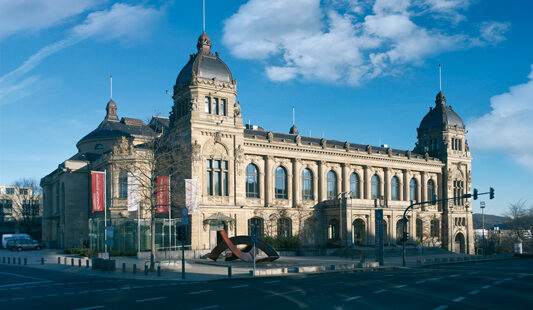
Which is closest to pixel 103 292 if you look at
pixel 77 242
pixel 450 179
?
pixel 77 242

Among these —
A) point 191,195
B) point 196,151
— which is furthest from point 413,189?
point 191,195

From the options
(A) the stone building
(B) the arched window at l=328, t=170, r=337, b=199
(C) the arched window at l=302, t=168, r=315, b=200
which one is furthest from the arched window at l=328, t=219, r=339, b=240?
(C) the arched window at l=302, t=168, r=315, b=200

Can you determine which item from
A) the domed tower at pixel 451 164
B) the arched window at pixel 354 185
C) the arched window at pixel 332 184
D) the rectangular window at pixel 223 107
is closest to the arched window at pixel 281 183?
the arched window at pixel 332 184

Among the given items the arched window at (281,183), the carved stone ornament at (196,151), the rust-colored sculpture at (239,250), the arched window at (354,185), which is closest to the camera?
the rust-colored sculpture at (239,250)

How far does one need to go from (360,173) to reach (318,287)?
160 ft

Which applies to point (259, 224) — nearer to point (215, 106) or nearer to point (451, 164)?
point (215, 106)

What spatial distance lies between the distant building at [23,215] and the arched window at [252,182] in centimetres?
6302

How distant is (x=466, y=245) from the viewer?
82.2m

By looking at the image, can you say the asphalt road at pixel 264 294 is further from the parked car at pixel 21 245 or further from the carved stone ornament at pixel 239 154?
the parked car at pixel 21 245

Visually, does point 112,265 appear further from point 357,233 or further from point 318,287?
point 357,233

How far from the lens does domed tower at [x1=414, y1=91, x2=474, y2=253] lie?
80438 mm

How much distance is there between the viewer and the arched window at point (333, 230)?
6719cm

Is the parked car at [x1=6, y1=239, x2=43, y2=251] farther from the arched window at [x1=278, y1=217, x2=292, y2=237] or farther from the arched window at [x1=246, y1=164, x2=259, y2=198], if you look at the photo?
the arched window at [x1=278, y1=217, x2=292, y2=237]

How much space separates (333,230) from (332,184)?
6633 mm
